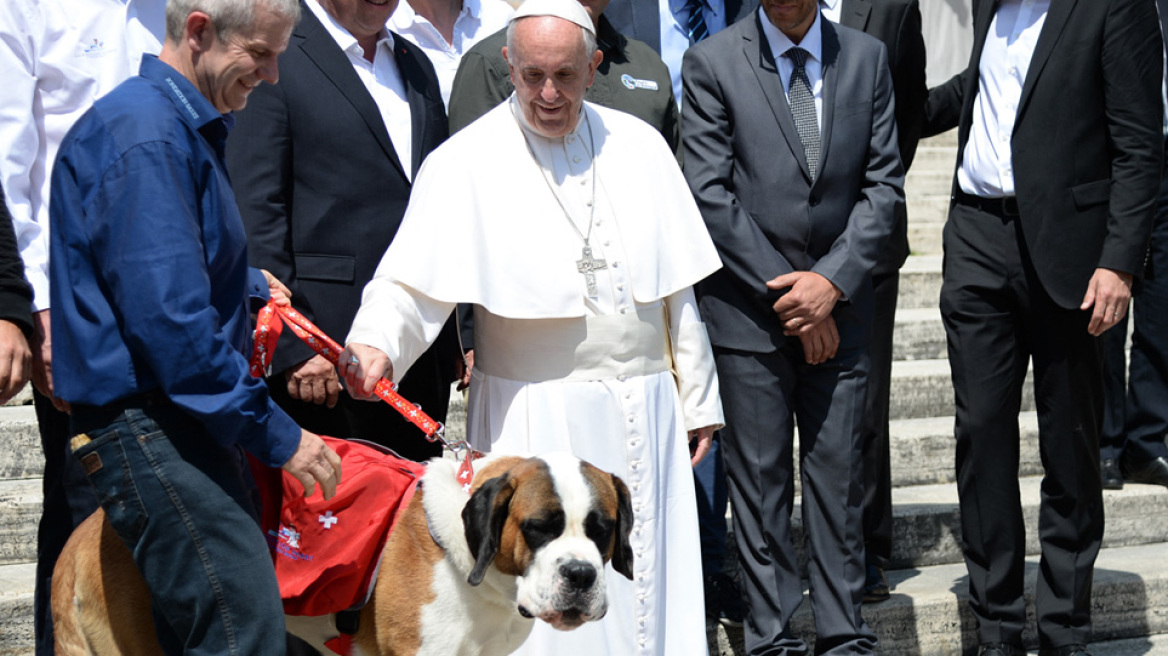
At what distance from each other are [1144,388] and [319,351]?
4.78 m

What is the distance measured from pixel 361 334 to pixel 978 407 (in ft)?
8.42

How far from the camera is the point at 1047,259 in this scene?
4906mm

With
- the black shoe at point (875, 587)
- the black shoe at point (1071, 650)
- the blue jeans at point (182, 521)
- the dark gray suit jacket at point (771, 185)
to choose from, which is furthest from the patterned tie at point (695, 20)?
the blue jeans at point (182, 521)

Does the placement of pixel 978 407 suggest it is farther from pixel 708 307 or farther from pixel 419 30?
pixel 419 30

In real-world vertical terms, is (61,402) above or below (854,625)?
above

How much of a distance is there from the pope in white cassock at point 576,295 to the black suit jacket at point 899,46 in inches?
57.9

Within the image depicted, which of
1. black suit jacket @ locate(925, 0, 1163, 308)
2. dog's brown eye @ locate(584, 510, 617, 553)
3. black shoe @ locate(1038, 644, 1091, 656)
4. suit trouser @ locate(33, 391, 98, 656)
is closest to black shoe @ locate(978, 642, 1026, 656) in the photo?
black shoe @ locate(1038, 644, 1091, 656)

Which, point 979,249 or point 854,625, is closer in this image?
point 854,625

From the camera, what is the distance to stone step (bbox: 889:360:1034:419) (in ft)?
23.3

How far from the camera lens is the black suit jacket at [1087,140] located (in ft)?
16.1

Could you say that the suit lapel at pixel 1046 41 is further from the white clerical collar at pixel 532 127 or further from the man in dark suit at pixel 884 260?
the white clerical collar at pixel 532 127

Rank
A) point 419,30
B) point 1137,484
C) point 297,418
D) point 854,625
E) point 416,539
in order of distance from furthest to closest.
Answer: point 1137,484 → point 419,30 → point 854,625 → point 297,418 → point 416,539

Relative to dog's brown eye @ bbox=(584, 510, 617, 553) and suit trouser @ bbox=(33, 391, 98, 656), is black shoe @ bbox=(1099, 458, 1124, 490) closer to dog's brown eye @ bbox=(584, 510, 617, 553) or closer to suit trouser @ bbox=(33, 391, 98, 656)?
dog's brown eye @ bbox=(584, 510, 617, 553)

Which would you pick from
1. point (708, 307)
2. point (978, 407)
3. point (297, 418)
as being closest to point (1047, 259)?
point (978, 407)
